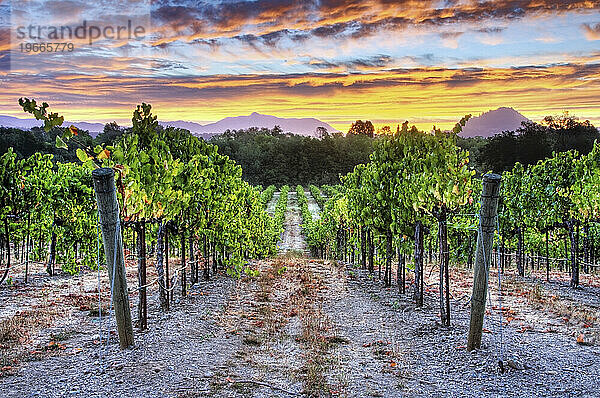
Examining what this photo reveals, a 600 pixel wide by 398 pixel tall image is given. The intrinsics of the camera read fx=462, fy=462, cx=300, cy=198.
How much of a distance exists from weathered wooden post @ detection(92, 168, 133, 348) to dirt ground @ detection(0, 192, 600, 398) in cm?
95

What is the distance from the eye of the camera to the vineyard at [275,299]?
730 centimetres

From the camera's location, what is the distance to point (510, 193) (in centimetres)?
2095

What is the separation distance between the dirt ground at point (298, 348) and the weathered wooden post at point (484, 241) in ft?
2.55

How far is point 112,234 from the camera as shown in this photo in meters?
7.57

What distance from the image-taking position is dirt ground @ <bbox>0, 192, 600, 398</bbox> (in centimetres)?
695

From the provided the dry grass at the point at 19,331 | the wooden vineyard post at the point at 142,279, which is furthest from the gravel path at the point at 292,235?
the wooden vineyard post at the point at 142,279

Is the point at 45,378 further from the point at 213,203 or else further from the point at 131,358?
the point at 213,203

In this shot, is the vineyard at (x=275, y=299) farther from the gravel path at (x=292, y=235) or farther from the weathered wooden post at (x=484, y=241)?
the gravel path at (x=292, y=235)

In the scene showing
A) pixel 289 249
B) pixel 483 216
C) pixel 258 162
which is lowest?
pixel 289 249

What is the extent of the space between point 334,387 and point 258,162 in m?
102

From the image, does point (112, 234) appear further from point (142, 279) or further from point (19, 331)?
point (19, 331)

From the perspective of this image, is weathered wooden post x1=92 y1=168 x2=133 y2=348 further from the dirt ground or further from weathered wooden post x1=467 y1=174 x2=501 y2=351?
weathered wooden post x1=467 y1=174 x2=501 y2=351

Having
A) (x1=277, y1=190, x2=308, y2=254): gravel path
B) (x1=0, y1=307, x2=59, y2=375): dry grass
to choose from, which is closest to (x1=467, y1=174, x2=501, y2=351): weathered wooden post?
(x1=0, y1=307, x2=59, y2=375): dry grass

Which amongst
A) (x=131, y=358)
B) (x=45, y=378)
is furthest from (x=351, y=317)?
(x=45, y=378)
